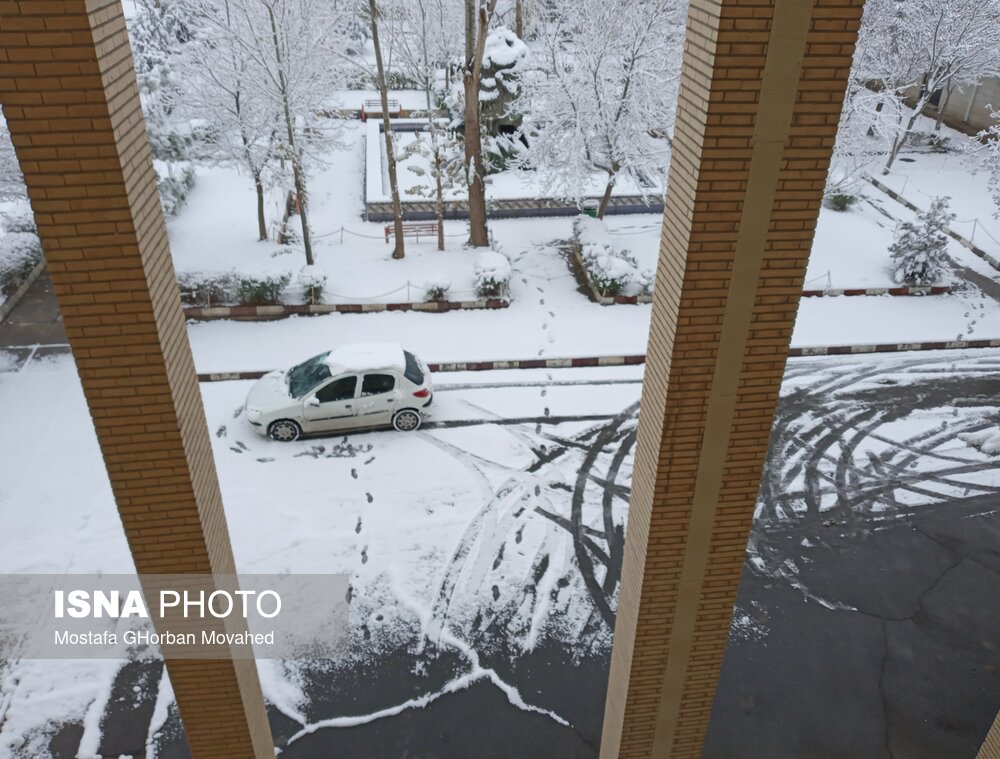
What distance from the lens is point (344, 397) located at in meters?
13.2

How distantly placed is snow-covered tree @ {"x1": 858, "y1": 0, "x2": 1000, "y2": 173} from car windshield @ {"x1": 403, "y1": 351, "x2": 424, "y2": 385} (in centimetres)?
1881

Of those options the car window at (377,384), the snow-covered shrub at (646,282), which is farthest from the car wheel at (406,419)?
the snow-covered shrub at (646,282)

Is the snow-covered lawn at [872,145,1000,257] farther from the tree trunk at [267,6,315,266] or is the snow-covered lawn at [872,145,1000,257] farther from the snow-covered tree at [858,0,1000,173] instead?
the tree trunk at [267,6,315,266]

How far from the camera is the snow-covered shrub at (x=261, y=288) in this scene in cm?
1700

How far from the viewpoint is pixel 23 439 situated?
13.1 m

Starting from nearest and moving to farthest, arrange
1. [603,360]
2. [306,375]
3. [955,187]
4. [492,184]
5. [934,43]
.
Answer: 1. [306,375]
2. [603,360]
3. [492,184]
4. [934,43]
5. [955,187]

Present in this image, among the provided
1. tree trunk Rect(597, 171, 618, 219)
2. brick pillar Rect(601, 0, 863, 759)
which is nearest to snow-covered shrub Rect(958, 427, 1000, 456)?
brick pillar Rect(601, 0, 863, 759)

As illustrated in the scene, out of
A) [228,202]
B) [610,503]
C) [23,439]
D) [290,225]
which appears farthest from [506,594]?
[228,202]

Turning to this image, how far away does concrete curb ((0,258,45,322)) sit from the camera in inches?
652

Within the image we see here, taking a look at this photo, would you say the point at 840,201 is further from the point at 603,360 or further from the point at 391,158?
the point at 391,158

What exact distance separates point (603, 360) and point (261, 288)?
25.8 ft

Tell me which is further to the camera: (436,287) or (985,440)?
(436,287)

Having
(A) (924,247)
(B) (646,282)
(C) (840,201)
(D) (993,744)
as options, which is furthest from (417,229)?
(D) (993,744)

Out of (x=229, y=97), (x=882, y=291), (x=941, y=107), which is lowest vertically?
(x=882, y=291)
